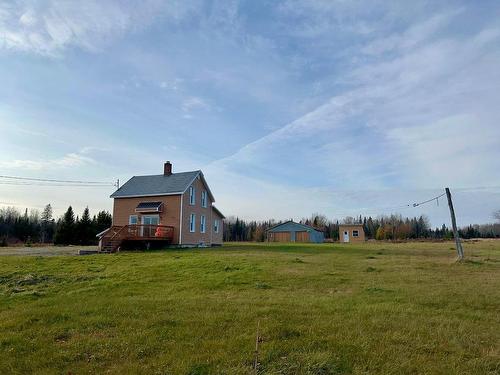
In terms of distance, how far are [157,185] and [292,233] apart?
111 ft

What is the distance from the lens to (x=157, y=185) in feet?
108

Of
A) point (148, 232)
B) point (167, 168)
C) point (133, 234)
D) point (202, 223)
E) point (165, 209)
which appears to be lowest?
point (133, 234)

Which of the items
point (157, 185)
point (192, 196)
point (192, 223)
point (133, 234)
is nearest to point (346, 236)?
point (192, 223)

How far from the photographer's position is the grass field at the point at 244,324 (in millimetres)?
5328

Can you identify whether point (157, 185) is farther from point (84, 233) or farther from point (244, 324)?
point (244, 324)

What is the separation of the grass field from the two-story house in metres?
16.9

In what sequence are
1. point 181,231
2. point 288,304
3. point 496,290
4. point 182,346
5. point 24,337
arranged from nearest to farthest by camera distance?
point 182,346 → point 24,337 → point 288,304 → point 496,290 → point 181,231

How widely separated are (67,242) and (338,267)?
4210 cm

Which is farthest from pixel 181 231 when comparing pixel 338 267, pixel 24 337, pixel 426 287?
pixel 24 337

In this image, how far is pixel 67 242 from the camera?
161 feet

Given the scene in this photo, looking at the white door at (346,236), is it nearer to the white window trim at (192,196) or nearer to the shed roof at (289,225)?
the shed roof at (289,225)

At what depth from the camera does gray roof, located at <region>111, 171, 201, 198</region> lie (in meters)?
31.6

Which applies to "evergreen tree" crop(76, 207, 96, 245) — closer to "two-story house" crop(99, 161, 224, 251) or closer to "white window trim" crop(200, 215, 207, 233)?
"two-story house" crop(99, 161, 224, 251)

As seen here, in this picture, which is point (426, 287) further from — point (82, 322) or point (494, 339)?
point (82, 322)
